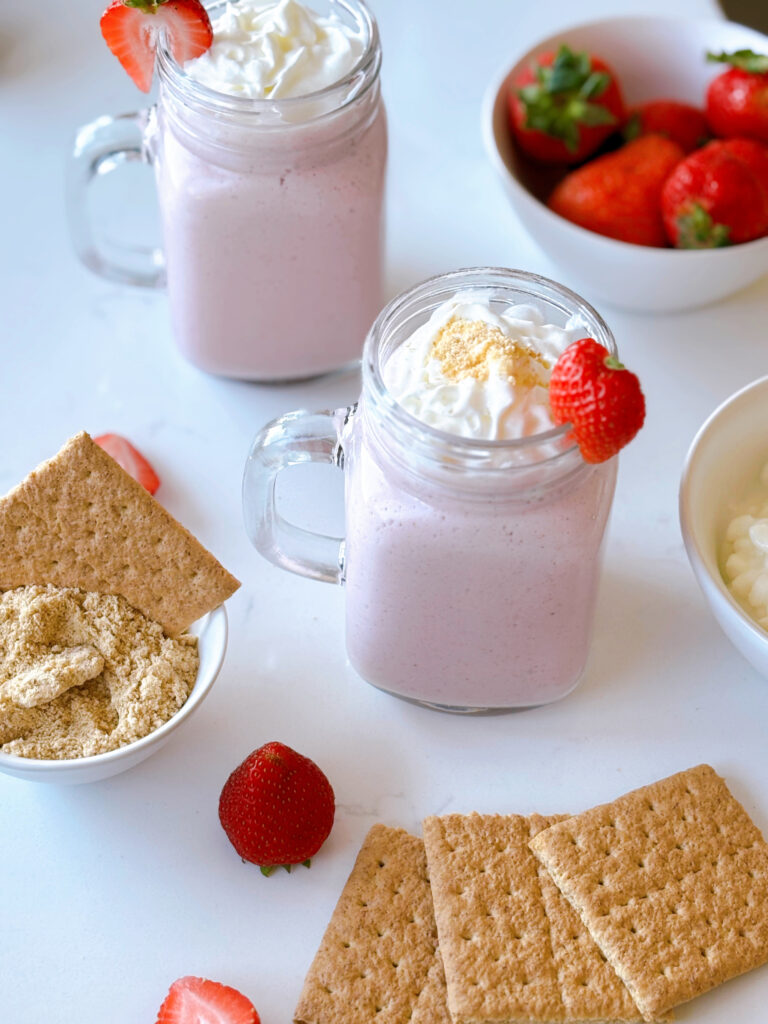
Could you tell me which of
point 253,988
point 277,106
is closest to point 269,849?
point 253,988

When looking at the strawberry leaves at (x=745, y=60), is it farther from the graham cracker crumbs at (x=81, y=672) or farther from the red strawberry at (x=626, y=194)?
the graham cracker crumbs at (x=81, y=672)

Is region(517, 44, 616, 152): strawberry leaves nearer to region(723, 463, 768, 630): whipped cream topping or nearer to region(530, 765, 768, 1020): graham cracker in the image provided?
region(723, 463, 768, 630): whipped cream topping

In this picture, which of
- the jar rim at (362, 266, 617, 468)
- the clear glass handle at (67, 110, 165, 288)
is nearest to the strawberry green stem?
the clear glass handle at (67, 110, 165, 288)

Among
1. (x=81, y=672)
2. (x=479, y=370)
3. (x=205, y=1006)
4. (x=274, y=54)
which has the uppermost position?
(x=274, y=54)

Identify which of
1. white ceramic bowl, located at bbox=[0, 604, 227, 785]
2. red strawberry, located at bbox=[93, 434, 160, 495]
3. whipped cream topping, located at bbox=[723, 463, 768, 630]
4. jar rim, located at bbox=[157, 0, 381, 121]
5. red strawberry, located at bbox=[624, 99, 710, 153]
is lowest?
red strawberry, located at bbox=[93, 434, 160, 495]

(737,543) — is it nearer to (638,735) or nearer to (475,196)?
(638,735)

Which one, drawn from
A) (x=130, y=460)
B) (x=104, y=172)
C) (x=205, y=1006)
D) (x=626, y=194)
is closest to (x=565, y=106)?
(x=626, y=194)

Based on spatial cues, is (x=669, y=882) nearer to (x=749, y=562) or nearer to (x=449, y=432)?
(x=749, y=562)
